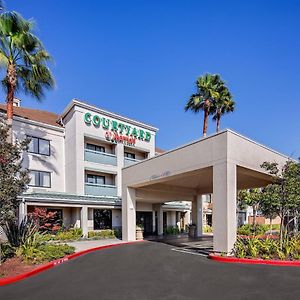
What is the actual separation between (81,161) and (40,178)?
3.54 m

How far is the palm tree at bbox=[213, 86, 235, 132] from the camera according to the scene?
101ft

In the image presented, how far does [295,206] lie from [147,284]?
327 inches

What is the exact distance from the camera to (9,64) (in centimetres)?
1767

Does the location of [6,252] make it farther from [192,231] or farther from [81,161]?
[192,231]

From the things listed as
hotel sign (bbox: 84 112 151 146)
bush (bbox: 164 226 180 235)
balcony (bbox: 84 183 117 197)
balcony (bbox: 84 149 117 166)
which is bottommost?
bush (bbox: 164 226 180 235)

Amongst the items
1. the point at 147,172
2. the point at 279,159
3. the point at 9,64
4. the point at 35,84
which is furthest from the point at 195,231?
the point at 9,64

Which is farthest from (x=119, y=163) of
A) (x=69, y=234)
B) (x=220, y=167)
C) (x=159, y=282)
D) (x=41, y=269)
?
(x=159, y=282)

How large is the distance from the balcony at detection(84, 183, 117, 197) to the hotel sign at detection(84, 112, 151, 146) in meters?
4.39

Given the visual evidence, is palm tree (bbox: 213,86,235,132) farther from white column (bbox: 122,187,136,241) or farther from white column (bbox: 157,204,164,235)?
white column (bbox: 122,187,136,241)

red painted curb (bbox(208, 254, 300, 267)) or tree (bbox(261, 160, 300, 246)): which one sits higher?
tree (bbox(261, 160, 300, 246))

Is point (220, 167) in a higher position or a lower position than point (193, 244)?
higher

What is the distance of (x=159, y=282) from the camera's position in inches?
365

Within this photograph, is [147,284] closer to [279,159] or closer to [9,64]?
[279,159]

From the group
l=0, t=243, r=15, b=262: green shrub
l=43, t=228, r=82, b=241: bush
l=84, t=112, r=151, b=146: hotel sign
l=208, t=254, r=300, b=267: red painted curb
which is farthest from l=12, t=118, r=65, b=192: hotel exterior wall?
l=208, t=254, r=300, b=267: red painted curb
